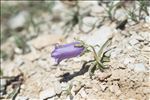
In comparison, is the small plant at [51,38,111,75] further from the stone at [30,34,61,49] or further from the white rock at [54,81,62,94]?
the stone at [30,34,61,49]

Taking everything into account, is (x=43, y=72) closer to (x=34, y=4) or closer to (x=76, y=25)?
(x=76, y=25)

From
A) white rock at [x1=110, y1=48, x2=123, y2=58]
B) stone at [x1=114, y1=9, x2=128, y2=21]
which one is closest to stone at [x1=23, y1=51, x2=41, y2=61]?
stone at [x1=114, y1=9, x2=128, y2=21]

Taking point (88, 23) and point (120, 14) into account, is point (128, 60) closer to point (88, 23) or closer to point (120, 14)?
point (120, 14)

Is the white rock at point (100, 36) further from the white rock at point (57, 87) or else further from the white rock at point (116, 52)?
the white rock at point (57, 87)

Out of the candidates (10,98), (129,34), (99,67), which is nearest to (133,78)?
(99,67)

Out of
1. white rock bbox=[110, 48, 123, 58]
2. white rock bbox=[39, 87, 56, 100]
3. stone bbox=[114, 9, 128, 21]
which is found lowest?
white rock bbox=[39, 87, 56, 100]

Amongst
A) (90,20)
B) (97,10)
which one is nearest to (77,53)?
(90,20)
